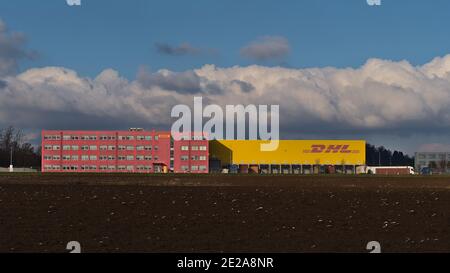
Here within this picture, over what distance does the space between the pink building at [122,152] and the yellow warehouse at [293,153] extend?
37.3 feet

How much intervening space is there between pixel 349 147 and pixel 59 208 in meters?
170

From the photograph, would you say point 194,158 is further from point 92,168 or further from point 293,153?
point 293,153

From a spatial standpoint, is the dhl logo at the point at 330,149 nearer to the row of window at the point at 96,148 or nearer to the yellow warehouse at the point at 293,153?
the yellow warehouse at the point at 293,153

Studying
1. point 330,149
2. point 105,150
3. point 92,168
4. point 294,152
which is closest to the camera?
point 92,168

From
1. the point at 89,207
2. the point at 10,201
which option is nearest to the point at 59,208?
the point at 89,207

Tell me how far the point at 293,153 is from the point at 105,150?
56.1 metres

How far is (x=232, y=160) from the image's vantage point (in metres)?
187

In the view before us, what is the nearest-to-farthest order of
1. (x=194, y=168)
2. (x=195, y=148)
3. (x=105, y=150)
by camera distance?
1. (x=194, y=168)
2. (x=105, y=150)
3. (x=195, y=148)

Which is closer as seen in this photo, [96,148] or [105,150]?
[105,150]

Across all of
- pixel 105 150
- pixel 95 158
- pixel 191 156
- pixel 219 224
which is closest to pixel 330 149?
pixel 191 156

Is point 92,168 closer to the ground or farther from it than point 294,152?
closer to the ground

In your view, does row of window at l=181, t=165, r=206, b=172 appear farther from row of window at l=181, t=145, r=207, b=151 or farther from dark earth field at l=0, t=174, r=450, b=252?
dark earth field at l=0, t=174, r=450, b=252

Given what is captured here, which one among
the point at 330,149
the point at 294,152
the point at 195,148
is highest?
the point at 330,149

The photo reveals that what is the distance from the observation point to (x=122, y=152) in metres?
176
